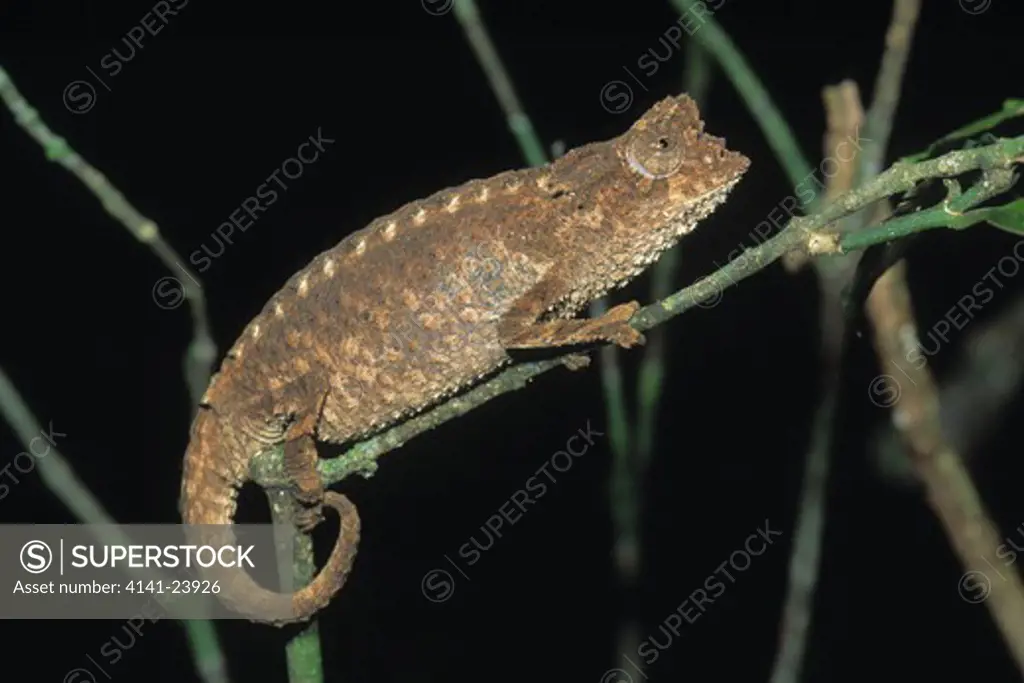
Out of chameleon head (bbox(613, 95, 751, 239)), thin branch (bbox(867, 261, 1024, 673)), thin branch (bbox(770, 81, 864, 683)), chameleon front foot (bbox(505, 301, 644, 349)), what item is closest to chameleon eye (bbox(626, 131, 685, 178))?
chameleon head (bbox(613, 95, 751, 239))

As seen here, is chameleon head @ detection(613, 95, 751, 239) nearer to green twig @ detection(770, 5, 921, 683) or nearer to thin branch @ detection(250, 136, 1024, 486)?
thin branch @ detection(250, 136, 1024, 486)

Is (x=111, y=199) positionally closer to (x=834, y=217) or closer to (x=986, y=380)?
(x=834, y=217)

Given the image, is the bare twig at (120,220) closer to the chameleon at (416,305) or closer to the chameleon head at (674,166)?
the chameleon at (416,305)

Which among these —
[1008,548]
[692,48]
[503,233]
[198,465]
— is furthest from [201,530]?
[1008,548]

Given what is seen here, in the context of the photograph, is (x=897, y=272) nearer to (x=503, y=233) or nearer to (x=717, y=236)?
(x=503, y=233)

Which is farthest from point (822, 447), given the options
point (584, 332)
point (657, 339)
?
point (584, 332)
